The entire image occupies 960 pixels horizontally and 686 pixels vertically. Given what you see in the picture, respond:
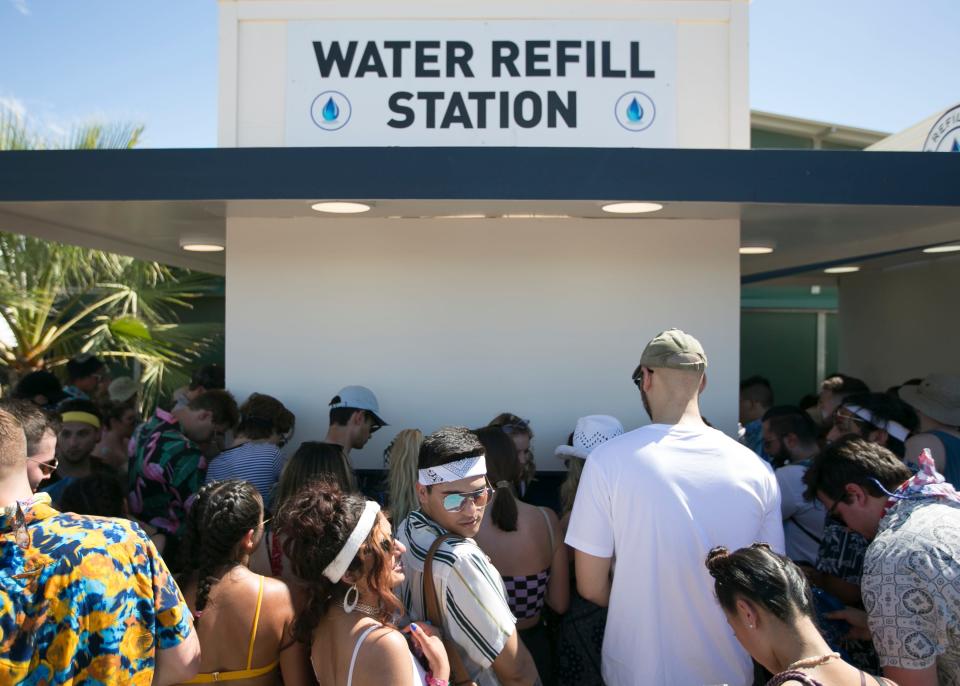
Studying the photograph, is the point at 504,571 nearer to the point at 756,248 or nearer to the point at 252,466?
the point at 252,466

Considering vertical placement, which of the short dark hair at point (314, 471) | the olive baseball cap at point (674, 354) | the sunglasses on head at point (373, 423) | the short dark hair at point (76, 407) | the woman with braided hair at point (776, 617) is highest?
the olive baseball cap at point (674, 354)

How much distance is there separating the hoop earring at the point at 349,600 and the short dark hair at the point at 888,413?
3.19 metres

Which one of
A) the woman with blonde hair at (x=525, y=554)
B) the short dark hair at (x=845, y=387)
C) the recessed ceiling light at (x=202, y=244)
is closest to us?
the woman with blonde hair at (x=525, y=554)

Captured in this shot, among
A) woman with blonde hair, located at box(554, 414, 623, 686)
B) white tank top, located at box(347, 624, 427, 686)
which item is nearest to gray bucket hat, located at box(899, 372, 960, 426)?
woman with blonde hair, located at box(554, 414, 623, 686)

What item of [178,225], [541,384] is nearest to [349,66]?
[178,225]

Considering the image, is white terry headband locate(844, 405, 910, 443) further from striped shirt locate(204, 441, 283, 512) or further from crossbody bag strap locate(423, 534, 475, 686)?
striped shirt locate(204, 441, 283, 512)

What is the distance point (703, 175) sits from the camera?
432 centimetres

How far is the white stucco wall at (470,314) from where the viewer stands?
18.3 ft

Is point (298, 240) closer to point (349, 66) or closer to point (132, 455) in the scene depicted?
point (349, 66)

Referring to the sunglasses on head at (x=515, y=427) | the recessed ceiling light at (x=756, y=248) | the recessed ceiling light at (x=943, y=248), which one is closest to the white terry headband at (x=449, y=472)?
the sunglasses on head at (x=515, y=427)

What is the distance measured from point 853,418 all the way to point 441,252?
9.26 feet

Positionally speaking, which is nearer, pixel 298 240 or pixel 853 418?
pixel 853 418

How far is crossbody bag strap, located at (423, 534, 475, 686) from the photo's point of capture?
107 inches

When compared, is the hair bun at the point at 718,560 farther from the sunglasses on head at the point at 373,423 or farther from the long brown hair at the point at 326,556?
the sunglasses on head at the point at 373,423
